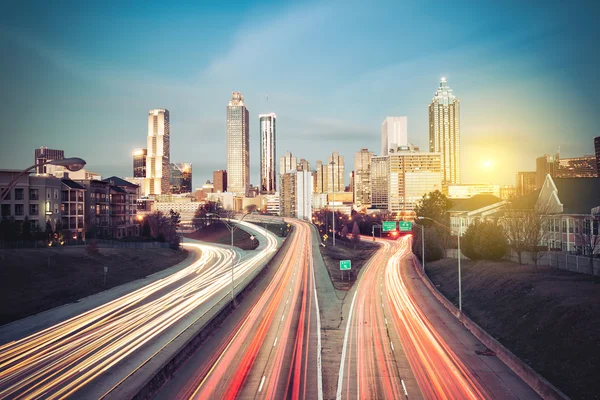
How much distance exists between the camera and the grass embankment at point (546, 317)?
21531 mm

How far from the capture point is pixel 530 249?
48.2 meters

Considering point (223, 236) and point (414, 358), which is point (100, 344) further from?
point (223, 236)

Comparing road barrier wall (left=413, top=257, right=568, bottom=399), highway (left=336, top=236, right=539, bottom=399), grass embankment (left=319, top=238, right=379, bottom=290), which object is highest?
road barrier wall (left=413, top=257, right=568, bottom=399)

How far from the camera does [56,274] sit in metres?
47.7

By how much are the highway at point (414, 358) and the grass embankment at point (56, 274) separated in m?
27.2

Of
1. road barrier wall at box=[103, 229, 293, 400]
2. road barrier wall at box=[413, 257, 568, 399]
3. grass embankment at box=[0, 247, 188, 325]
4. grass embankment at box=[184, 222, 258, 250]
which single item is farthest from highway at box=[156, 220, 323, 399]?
grass embankment at box=[184, 222, 258, 250]

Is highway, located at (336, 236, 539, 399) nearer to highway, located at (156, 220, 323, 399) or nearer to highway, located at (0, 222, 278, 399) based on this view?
highway, located at (156, 220, 323, 399)

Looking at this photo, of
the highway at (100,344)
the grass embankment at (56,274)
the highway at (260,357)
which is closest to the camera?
the highway at (260,357)

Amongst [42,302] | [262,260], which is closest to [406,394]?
[42,302]

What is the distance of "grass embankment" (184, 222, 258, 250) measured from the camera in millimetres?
107950

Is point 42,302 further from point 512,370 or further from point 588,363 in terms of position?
point 588,363

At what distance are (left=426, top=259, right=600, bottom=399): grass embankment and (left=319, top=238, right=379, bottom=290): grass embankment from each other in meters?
14.0

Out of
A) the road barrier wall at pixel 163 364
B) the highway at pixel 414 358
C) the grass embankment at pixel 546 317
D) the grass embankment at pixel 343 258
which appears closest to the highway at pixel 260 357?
the road barrier wall at pixel 163 364

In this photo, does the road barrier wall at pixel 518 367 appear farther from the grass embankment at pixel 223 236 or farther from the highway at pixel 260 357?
the grass embankment at pixel 223 236
